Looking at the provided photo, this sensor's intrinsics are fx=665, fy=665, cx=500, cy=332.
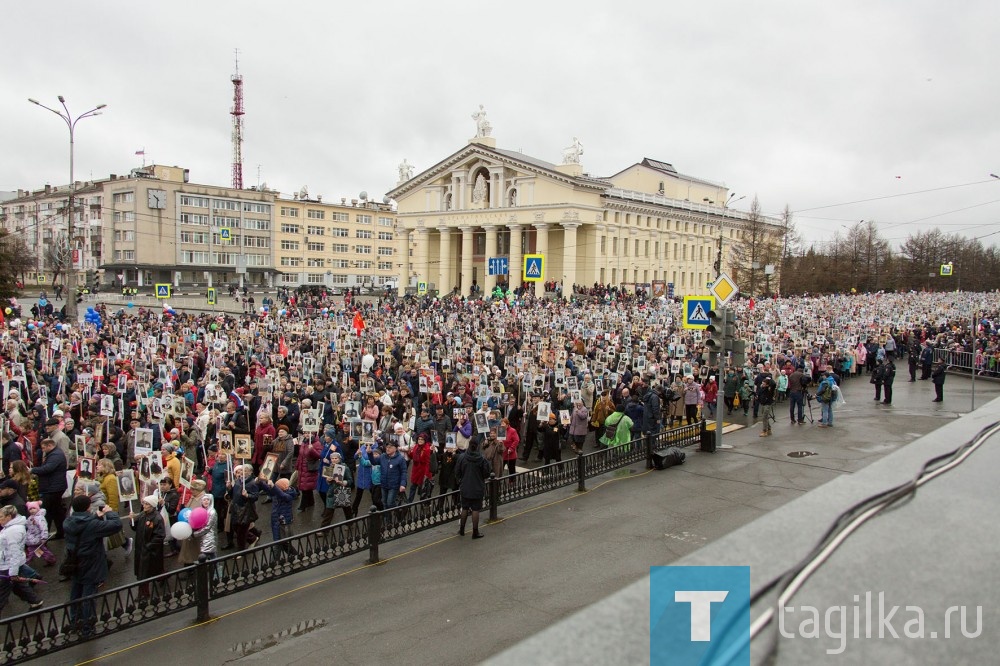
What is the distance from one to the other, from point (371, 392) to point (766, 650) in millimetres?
14279

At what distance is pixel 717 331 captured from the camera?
14914 mm

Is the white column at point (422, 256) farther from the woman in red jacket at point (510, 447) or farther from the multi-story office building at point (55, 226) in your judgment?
the woman in red jacket at point (510, 447)

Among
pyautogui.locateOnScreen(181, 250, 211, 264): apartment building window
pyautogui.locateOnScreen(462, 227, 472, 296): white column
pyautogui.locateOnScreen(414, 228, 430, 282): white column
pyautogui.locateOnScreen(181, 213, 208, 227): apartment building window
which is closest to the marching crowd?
pyautogui.locateOnScreen(462, 227, 472, 296): white column

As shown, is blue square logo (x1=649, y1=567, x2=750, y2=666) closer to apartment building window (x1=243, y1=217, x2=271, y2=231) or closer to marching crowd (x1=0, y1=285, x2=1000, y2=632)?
marching crowd (x1=0, y1=285, x2=1000, y2=632)

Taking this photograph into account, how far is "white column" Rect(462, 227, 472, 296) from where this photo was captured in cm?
7019

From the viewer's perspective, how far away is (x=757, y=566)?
1.30 m

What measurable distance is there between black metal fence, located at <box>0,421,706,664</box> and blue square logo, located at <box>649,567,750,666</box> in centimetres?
705

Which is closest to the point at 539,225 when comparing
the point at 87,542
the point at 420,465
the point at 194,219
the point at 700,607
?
the point at 194,219

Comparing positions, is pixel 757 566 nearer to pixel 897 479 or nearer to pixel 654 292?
pixel 897 479

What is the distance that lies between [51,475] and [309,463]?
11.8 ft

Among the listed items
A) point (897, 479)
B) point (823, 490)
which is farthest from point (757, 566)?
point (897, 479)

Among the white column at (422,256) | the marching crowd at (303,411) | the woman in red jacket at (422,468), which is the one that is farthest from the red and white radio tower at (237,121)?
the woman in red jacket at (422,468)

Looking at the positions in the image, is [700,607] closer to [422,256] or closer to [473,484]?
[473,484]

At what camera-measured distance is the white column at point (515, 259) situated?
6619 cm
